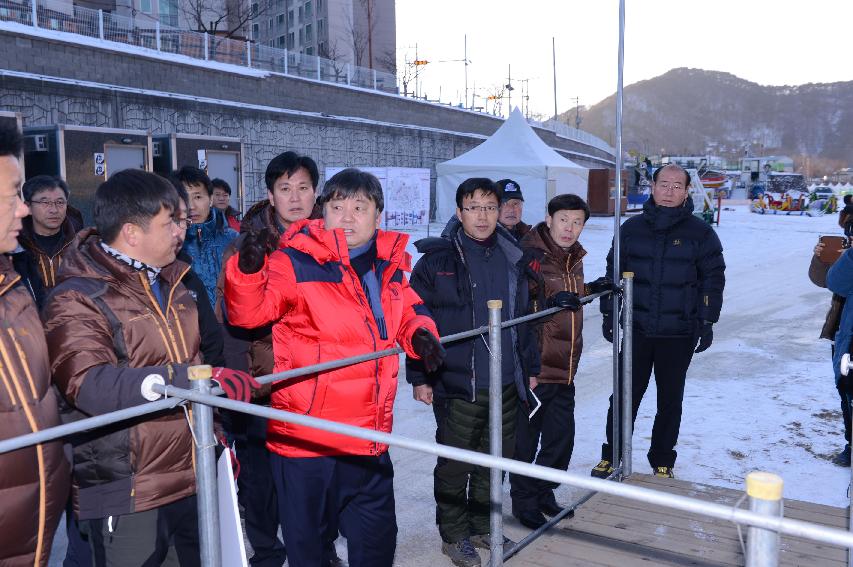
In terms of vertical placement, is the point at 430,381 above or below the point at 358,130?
below

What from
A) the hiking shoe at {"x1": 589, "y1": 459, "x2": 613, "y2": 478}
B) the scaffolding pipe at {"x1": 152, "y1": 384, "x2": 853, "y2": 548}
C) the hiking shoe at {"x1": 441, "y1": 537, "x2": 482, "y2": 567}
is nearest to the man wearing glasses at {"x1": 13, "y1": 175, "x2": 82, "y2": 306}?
the hiking shoe at {"x1": 441, "y1": 537, "x2": 482, "y2": 567}

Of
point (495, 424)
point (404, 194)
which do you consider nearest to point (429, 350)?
point (495, 424)

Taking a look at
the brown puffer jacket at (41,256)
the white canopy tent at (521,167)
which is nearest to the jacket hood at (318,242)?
the brown puffer jacket at (41,256)

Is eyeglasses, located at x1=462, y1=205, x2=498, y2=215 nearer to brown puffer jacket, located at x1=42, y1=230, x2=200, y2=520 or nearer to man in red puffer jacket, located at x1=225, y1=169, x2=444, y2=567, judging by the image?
man in red puffer jacket, located at x1=225, y1=169, x2=444, y2=567

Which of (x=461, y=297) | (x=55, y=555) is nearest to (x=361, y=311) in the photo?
A: (x=461, y=297)

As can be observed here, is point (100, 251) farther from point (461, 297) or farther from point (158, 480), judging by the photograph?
point (461, 297)

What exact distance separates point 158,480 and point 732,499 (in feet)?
10.6

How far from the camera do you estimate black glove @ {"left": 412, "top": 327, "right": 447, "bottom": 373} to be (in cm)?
266

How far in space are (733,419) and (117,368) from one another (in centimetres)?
518

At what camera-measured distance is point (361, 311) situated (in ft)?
8.53

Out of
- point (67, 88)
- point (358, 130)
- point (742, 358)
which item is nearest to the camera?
point (742, 358)

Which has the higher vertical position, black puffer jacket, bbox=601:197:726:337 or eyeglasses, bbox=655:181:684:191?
eyeglasses, bbox=655:181:684:191


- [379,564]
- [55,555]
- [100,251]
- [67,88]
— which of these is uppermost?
[67,88]

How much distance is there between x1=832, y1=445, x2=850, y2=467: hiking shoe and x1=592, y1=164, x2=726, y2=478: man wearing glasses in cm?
128
